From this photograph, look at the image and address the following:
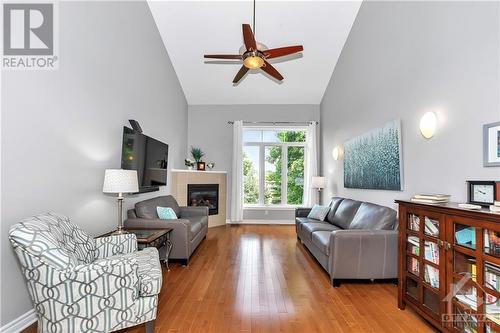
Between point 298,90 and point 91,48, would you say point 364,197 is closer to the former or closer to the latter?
point 298,90

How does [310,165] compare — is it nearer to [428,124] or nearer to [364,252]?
[364,252]

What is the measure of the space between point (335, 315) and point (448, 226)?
124 centimetres

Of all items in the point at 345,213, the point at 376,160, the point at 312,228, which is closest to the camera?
the point at 376,160

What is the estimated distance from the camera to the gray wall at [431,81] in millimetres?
2035

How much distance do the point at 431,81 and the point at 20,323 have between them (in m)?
4.30

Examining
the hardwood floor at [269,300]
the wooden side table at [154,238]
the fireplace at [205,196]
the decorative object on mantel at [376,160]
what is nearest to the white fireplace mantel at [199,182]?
the fireplace at [205,196]

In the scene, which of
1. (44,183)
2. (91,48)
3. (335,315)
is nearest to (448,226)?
(335,315)

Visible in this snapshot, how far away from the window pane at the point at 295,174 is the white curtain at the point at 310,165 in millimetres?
191

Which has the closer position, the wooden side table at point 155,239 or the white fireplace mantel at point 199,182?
the wooden side table at point 155,239

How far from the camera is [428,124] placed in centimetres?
263

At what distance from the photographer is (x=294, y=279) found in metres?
3.15

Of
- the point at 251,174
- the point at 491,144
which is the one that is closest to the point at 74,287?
the point at 491,144

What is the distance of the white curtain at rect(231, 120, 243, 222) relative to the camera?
21.9 ft

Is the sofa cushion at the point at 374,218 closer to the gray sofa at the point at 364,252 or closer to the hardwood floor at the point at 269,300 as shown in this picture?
the gray sofa at the point at 364,252
